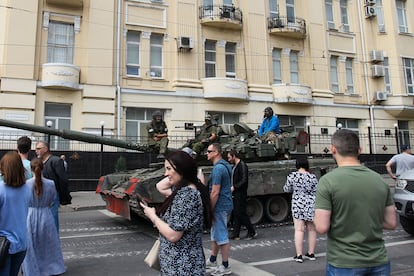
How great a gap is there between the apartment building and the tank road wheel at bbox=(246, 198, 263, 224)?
31.2 feet

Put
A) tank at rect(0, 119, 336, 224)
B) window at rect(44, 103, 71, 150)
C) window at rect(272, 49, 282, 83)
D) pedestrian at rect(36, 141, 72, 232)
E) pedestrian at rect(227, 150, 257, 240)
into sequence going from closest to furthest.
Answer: pedestrian at rect(36, 141, 72, 232) < pedestrian at rect(227, 150, 257, 240) < tank at rect(0, 119, 336, 224) < window at rect(44, 103, 71, 150) < window at rect(272, 49, 282, 83)

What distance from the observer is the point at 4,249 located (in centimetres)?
321

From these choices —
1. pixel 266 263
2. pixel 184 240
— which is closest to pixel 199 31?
pixel 266 263

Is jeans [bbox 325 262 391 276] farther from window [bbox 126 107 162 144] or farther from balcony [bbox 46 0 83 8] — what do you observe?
balcony [bbox 46 0 83 8]

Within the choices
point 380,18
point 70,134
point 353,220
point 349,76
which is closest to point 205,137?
point 70,134

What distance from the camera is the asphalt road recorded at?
17.9ft

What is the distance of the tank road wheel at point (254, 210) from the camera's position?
925 cm

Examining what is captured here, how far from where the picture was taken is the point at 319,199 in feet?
8.63

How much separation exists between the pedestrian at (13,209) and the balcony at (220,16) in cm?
1704

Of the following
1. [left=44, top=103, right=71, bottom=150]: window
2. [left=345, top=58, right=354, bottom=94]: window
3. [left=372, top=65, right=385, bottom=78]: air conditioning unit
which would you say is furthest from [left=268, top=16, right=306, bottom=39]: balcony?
[left=44, top=103, right=71, bottom=150]: window

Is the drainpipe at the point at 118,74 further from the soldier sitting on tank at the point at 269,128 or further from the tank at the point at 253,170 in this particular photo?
the soldier sitting on tank at the point at 269,128

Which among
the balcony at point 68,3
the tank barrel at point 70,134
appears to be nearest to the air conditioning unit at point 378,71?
the balcony at point 68,3

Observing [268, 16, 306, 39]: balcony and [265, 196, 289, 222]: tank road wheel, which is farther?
[268, 16, 306, 39]: balcony

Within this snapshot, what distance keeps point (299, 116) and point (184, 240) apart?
770 inches
